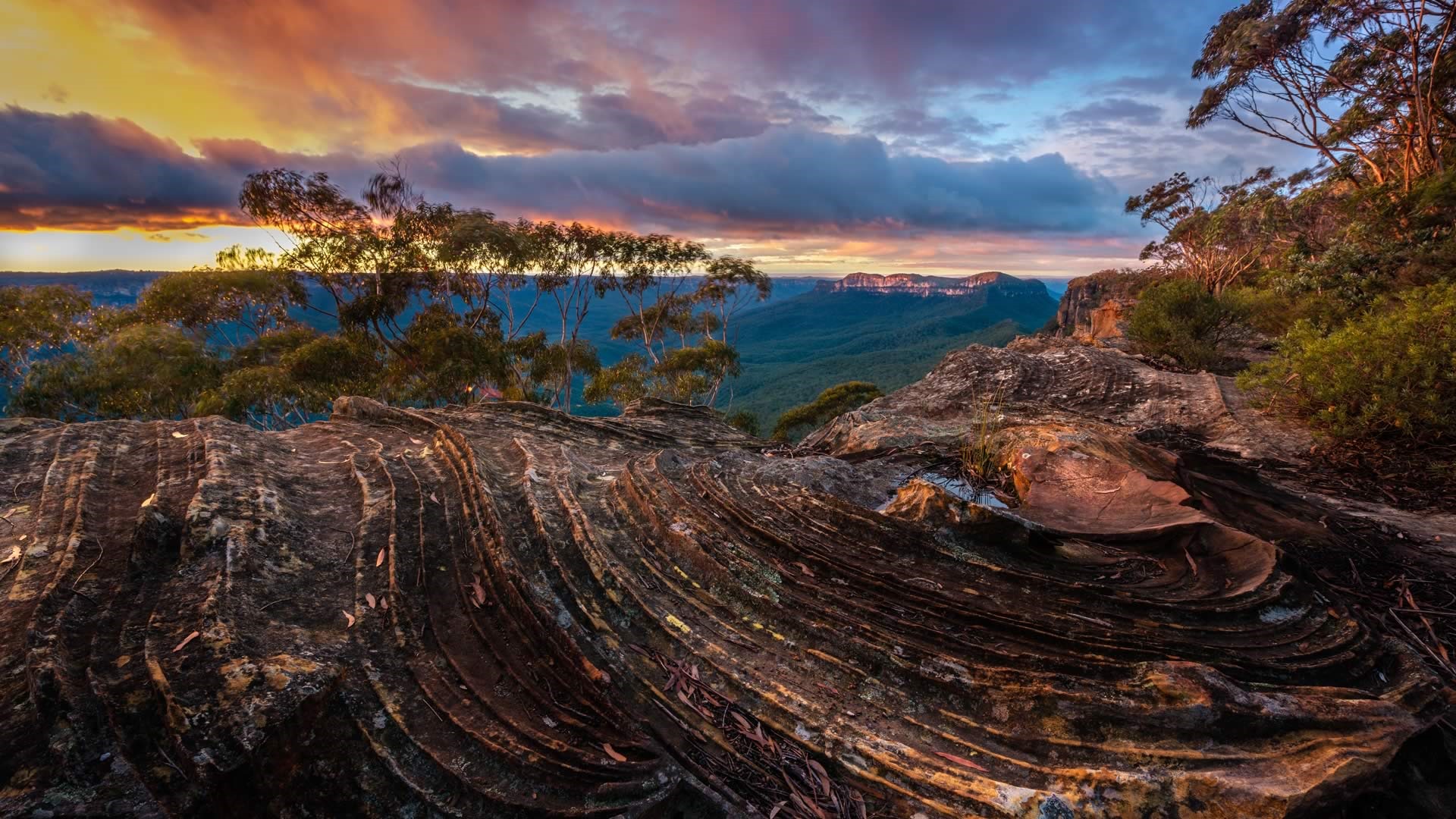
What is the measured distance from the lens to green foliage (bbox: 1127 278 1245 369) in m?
15.1

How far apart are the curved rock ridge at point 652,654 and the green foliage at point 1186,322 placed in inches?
491

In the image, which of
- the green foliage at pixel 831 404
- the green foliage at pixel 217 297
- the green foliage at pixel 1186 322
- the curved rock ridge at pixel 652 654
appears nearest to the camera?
the curved rock ridge at pixel 652 654

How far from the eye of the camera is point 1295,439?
8102 millimetres


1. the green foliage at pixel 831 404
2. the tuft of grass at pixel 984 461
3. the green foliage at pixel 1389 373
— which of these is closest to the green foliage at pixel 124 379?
the tuft of grass at pixel 984 461

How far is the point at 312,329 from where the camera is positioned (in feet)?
80.4

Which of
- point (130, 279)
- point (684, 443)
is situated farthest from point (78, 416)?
point (130, 279)

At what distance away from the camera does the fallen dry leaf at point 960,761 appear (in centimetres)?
314

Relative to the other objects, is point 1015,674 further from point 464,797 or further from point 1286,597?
point 464,797

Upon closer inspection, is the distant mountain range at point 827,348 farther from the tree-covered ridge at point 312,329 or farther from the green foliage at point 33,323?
the green foliage at point 33,323

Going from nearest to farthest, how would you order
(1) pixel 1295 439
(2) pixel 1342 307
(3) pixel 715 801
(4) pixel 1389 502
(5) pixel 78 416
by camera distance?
1. (3) pixel 715 801
2. (4) pixel 1389 502
3. (1) pixel 1295 439
4. (2) pixel 1342 307
5. (5) pixel 78 416

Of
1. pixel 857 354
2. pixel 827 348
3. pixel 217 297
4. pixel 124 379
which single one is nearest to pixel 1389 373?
pixel 124 379

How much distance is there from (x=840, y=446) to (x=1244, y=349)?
16.2 meters

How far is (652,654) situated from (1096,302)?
7975 centimetres

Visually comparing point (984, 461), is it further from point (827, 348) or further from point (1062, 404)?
point (827, 348)
